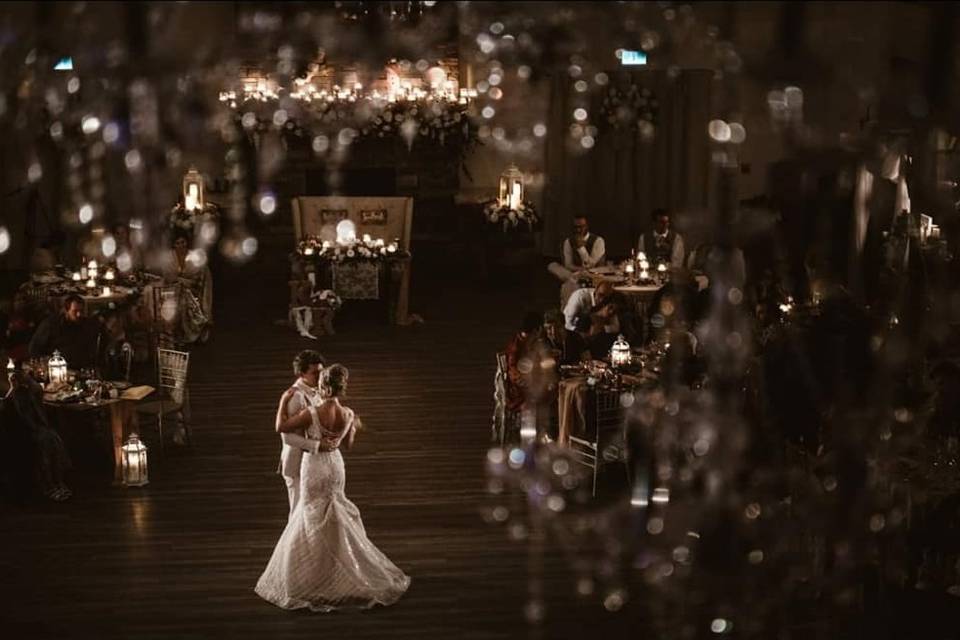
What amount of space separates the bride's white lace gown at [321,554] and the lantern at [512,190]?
7.50 meters

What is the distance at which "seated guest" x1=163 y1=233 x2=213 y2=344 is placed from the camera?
11719 mm

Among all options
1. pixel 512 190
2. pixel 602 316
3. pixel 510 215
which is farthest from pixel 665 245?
pixel 602 316

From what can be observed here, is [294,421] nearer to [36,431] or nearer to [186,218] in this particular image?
[36,431]

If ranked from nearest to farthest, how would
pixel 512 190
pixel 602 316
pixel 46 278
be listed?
pixel 602 316
pixel 46 278
pixel 512 190

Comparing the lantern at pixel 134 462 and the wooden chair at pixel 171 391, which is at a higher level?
the wooden chair at pixel 171 391

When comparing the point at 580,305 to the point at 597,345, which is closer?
the point at 597,345

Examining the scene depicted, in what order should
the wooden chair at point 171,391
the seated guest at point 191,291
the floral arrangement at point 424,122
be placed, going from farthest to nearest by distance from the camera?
the floral arrangement at point 424,122
the seated guest at point 191,291
the wooden chair at point 171,391

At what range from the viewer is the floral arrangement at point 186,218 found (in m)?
13.5

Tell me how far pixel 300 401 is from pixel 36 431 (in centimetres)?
234

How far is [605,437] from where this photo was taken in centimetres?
849

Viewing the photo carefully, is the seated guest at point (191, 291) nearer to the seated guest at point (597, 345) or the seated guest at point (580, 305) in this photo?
the seated guest at point (580, 305)

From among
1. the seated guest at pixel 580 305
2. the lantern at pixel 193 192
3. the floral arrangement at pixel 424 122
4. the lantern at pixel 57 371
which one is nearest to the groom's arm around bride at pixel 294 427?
the lantern at pixel 57 371

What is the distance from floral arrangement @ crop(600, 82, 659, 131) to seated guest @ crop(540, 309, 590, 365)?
6.41m

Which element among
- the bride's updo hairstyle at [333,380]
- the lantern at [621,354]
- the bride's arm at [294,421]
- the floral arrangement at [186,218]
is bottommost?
the lantern at [621,354]
